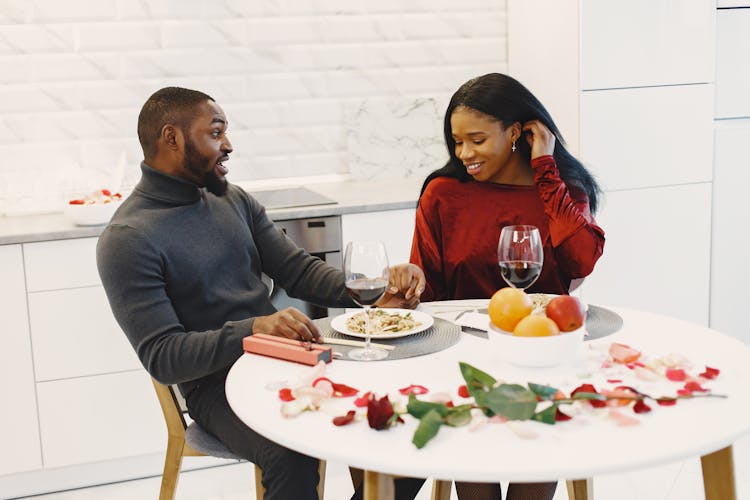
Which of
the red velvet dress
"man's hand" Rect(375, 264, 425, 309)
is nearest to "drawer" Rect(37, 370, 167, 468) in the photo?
the red velvet dress

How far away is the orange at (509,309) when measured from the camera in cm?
158

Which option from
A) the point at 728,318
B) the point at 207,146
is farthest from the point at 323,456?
the point at 728,318

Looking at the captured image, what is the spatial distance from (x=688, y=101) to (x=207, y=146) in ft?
7.25

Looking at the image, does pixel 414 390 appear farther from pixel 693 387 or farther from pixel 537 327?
pixel 693 387

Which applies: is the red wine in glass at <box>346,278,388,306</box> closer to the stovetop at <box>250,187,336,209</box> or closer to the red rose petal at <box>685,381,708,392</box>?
the red rose petal at <box>685,381,708,392</box>

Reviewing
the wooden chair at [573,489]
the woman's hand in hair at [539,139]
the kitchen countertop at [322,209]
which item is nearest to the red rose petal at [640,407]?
the wooden chair at [573,489]

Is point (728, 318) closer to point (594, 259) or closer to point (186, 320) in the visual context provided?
point (594, 259)

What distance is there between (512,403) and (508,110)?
1.22m

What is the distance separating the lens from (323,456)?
1.28m

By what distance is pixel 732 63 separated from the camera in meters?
3.62

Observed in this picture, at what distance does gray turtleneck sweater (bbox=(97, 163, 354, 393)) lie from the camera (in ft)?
6.29

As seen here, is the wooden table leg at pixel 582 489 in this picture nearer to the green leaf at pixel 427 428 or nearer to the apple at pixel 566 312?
the apple at pixel 566 312

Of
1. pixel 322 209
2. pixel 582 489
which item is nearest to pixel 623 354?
pixel 582 489

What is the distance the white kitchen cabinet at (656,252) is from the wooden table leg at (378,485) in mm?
2306
